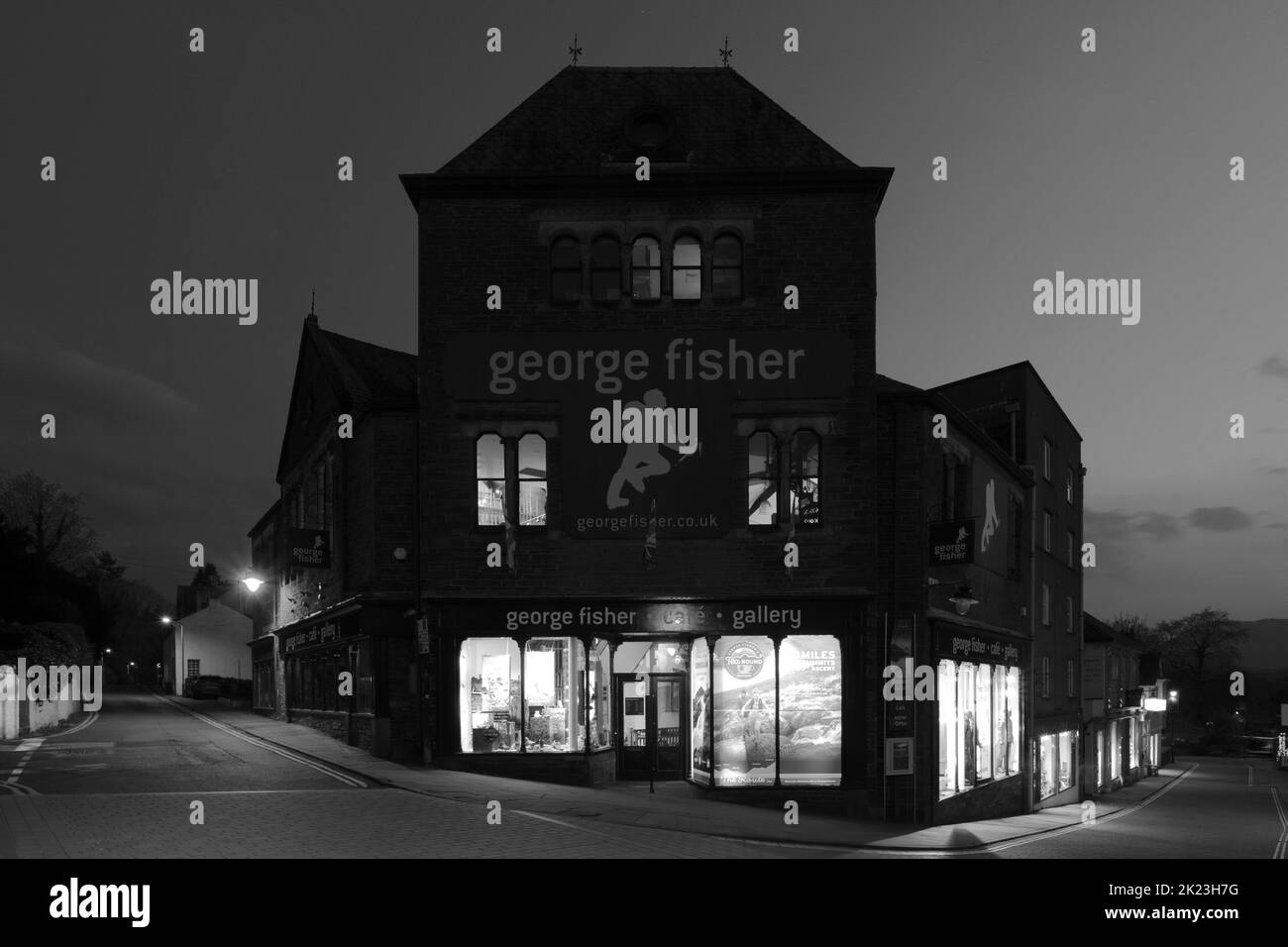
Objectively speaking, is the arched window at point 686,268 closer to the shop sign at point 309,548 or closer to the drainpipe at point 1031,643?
the shop sign at point 309,548

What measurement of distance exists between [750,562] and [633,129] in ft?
31.4

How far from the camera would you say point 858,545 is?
80.2 ft

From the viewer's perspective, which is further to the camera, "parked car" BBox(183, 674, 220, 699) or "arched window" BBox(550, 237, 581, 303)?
"parked car" BBox(183, 674, 220, 699)

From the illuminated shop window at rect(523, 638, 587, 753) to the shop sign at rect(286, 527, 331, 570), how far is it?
823cm

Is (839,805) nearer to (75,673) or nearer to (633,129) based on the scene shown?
(633,129)

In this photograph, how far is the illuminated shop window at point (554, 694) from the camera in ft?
79.6

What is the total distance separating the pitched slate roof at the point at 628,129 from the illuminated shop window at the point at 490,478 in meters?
5.55

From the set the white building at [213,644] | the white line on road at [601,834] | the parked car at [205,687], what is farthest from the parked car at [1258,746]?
the white line on road at [601,834]

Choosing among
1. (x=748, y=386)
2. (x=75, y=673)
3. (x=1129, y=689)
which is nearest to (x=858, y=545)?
(x=748, y=386)

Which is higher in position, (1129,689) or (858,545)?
(858,545)

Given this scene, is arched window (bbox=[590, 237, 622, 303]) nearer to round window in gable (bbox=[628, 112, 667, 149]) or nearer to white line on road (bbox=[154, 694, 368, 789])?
round window in gable (bbox=[628, 112, 667, 149])

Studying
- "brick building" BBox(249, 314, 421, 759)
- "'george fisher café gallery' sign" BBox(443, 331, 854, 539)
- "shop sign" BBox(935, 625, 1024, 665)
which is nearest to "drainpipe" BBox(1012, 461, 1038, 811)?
"shop sign" BBox(935, 625, 1024, 665)

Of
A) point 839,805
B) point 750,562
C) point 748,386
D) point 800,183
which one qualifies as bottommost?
point 839,805

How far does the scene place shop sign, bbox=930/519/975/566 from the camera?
23938 millimetres
